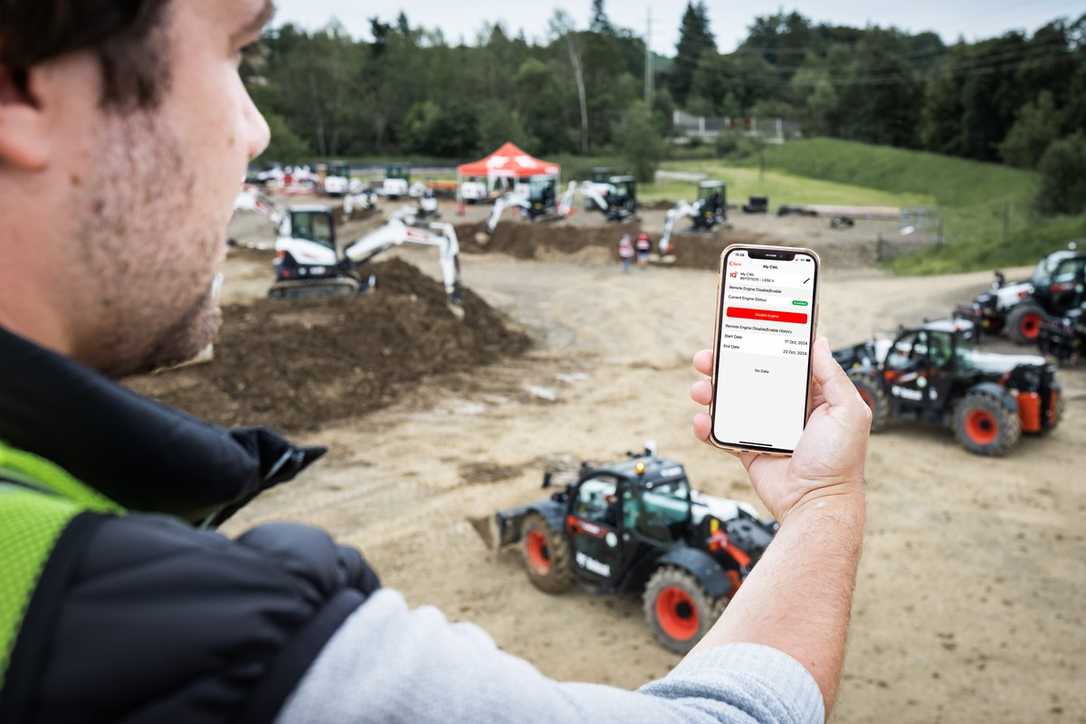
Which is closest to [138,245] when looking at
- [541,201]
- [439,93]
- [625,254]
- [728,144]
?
[625,254]

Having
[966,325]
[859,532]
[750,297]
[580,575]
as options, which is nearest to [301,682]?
[859,532]

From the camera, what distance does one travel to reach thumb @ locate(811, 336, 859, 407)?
5.88ft

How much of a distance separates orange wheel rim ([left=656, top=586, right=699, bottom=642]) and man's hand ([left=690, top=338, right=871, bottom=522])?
19.1ft

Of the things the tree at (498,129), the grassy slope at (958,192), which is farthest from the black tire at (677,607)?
the tree at (498,129)

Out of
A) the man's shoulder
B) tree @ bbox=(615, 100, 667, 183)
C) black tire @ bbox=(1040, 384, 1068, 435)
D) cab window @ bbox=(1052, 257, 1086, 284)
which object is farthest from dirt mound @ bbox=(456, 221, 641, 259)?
the man's shoulder

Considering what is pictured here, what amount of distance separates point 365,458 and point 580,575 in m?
5.13

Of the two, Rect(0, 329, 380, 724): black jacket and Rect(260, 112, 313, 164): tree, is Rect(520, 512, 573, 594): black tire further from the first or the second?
Rect(260, 112, 313, 164): tree

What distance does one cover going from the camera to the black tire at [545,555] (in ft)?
28.0

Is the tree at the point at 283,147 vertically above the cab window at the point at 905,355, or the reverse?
the tree at the point at 283,147

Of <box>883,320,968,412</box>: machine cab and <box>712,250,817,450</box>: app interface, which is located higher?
<box>712,250,817,450</box>: app interface

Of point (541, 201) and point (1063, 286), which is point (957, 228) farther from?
point (1063, 286)

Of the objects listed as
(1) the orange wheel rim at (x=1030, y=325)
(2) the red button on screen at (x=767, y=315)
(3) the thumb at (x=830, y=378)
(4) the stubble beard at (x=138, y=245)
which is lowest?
(1) the orange wheel rim at (x=1030, y=325)

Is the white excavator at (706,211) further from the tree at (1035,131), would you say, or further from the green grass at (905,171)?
the tree at (1035,131)

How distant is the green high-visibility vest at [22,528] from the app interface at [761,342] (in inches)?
65.1
